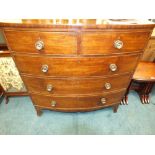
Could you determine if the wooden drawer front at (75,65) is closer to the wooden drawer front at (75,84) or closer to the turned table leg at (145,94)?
the wooden drawer front at (75,84)

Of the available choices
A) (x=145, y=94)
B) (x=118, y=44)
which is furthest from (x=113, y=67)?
(x=145, y=94)

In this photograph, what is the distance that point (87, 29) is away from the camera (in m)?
0.86

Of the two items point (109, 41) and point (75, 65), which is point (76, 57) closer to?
point (75, 65)

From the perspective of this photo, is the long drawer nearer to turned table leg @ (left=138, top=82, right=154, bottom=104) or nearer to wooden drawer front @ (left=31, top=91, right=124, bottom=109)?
wooden drawer front @ (left=31, top=91, right=124, bottom=109)

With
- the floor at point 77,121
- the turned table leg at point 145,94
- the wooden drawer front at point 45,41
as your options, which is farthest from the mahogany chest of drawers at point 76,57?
the turned table leg at point 145,94

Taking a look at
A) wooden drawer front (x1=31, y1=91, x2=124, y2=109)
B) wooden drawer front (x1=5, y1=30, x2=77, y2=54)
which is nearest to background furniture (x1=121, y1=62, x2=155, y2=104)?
wooden drawer front (x1=31, y1=91, x2=124, y2=109)

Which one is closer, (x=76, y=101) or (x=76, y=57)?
(x=76, y=57)

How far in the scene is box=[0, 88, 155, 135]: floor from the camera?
149 centimetres

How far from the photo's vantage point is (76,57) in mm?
998

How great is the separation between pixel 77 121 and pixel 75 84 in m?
0.62

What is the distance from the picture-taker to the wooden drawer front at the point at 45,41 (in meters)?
0.88

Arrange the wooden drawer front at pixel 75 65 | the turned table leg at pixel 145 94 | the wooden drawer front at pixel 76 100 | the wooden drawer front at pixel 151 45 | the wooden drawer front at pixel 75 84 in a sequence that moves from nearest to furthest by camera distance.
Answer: the wooden drawer front at pixel 75 65 < the wooden drawer front at pixel 75 84 < the wooden drawer front at pixel 76 100 < the wooden drawer front at pixel 151 45 < the turned table leg at pixel 145 94

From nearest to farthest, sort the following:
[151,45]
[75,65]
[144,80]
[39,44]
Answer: [39,44] → [75,65] → [144,80] → [151,45]
